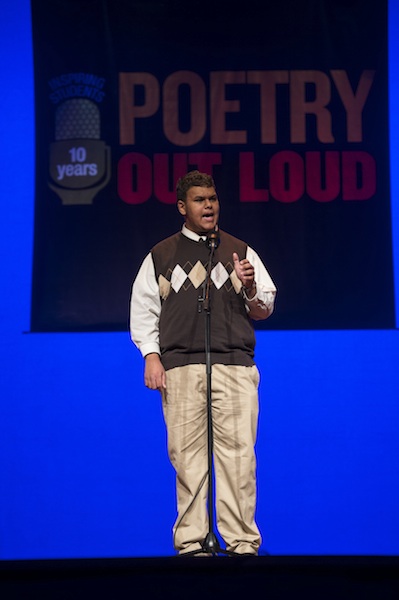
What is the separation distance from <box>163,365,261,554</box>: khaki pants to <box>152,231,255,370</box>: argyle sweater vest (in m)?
0.06

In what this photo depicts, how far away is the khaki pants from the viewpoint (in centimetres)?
332

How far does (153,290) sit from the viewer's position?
11.3ft

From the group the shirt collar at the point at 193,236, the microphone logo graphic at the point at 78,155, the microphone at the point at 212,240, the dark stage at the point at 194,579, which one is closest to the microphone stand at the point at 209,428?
the microphone at the point at 212,240

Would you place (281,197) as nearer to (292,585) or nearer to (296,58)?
(296,58)

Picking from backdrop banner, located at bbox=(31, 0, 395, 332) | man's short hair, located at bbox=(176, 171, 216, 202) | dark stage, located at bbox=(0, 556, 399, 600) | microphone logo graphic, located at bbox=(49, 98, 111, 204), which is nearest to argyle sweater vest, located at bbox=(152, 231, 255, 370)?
man's short hair, located at bbox=(176, 171, 216, 202)

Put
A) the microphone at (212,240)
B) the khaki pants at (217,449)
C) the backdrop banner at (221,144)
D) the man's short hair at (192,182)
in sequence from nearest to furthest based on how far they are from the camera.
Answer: the microphone at (212,240), the khaki pants at (217,449), the man's short hair at (192,182), the backdrop banner at (221,144)

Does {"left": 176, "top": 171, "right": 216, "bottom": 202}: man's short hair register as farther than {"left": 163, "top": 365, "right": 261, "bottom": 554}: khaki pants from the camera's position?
Yes

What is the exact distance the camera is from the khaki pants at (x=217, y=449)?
3.32 meters

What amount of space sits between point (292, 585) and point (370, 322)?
3.19m

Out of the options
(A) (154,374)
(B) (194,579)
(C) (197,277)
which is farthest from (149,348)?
(B) (194,579)

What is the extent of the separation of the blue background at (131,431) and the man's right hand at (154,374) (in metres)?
1.08

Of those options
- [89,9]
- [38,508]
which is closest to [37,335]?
[38,508]

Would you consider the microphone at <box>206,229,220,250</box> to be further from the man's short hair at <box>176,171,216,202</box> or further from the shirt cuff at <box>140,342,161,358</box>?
the shirt cuff at <box>140,342,161,358</box>

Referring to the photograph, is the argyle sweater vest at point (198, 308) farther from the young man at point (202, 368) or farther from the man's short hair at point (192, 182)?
the man's short hair at point (192, 182)
